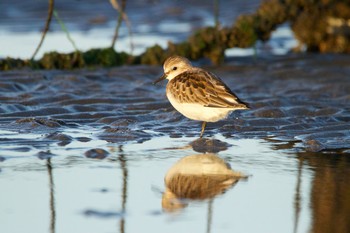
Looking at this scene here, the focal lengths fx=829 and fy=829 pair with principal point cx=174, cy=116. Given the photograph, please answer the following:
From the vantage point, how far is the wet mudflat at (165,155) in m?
5.03

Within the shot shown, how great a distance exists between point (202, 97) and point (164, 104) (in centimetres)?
156

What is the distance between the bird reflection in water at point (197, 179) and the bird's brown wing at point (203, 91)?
477 millimetres

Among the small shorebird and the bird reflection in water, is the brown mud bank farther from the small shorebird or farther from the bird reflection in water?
the bird reflection in water

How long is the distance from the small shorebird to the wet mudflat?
0.24 meters

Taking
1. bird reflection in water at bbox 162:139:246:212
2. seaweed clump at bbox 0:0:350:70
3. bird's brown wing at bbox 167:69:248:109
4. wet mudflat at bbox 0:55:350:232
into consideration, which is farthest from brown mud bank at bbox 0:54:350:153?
bird reflection in water at bbox 162:139:246:212

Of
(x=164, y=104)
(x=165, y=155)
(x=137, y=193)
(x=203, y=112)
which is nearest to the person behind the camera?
(x=137, y=193)

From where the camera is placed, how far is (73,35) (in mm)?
12906

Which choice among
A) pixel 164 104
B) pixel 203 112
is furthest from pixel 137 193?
pixel 164 104

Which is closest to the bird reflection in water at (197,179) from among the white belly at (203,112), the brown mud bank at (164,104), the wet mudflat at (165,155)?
the wet mudflat at (165,155)

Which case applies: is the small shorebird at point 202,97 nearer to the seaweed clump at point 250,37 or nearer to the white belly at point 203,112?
the white belly at point 203,112

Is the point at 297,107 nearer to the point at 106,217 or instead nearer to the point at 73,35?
the point at 106,217

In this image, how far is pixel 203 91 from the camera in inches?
290

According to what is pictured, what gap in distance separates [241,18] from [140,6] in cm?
453

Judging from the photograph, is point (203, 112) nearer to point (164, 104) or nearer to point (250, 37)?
point (164, 104)
